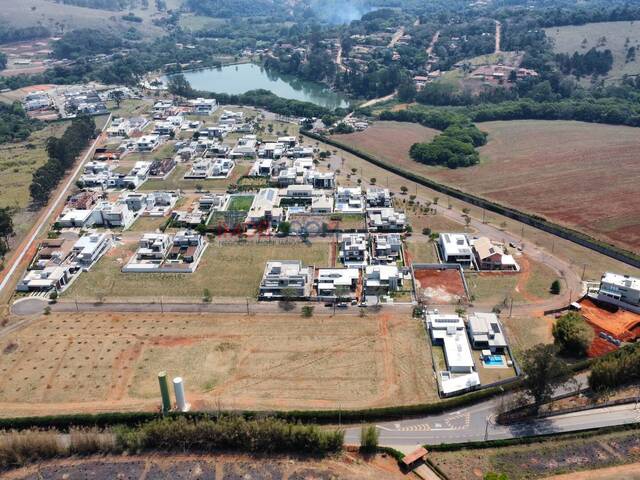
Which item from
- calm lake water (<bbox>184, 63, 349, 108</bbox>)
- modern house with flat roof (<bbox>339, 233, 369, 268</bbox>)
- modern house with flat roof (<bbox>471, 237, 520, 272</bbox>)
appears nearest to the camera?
modern house with flat roof (<bbox>471, 237, 520, 272</bbox>)

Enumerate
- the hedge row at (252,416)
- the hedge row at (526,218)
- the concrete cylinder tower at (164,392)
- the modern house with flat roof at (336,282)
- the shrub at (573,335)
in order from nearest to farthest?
the concrete cylinder tower at (164,392) < the hedge row at (252,416) < the shrub at (573,335) < the modern house with flat roof at (336,282) < the hedge row at (526,218)

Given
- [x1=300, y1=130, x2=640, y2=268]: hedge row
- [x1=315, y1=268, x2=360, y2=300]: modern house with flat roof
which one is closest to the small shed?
[x1=315, y1=268, x2=360, y2=300]: modern house with flat roof

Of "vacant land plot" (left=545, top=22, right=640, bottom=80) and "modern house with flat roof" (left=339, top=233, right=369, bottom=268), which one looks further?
"vacant land plot" (left=545, top=22, right=640, bottom=80)

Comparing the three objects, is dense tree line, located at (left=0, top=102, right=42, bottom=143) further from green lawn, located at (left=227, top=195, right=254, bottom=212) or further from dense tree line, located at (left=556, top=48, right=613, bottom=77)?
dense tree line, located at (left=556, top=48, right=613, bottom=77)

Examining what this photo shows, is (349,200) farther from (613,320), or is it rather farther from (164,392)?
(164,392)

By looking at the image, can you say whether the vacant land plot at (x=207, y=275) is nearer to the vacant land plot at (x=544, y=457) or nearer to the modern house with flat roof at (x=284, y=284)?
the modern house with flat roof at (x=284, y=284)

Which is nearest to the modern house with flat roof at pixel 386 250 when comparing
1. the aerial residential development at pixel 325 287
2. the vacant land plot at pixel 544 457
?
the aerial residential development at pixel 325 287

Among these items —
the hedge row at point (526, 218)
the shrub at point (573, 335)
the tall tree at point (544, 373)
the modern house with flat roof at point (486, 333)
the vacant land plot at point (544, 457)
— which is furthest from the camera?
the hedge row at point (526, 218)
